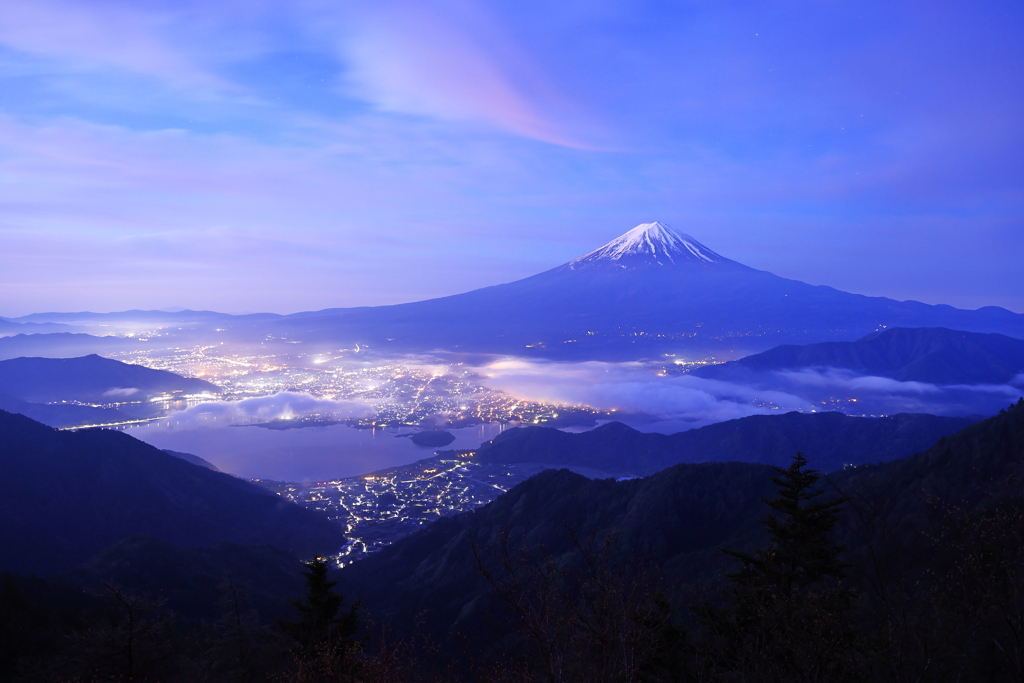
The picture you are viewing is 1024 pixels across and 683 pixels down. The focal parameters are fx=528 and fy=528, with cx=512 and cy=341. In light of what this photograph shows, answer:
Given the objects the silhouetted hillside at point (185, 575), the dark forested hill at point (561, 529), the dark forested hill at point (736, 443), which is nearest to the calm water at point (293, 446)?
the dark forested hill at point (736, 443)

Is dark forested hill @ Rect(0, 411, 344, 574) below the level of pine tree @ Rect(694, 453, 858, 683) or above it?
below

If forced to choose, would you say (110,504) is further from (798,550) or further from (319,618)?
(798,550)

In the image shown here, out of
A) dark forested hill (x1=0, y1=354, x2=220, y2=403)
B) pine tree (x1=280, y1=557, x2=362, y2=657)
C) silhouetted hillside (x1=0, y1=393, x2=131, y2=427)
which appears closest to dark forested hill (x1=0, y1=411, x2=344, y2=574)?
pine tree (x1=280, y1=557, x2=362, y2=657)

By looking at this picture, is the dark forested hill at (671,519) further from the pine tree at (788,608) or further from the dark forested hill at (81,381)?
the dark forested hill at (81,381)

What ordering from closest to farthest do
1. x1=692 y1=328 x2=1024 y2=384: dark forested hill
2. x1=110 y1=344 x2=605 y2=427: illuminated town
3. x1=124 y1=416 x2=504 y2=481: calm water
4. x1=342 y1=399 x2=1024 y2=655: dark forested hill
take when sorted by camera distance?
x1=342 y1=399 x2=1024 y2=655: dark forested hill, x1=124 y1=416 x2=504 y2=481: calm water, x1=110 y1=344 x2=605 y2=427: illuminated town, x1=692 y1=328 x2=1024 y2=384: dark forested hill

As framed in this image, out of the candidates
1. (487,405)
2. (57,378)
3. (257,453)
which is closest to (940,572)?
(257,453)

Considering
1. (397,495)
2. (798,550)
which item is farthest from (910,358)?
(798,550)

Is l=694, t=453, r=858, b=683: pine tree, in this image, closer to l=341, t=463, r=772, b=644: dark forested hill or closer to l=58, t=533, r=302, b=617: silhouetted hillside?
l=341, t=463, r=772, b=644: dark forested hill
